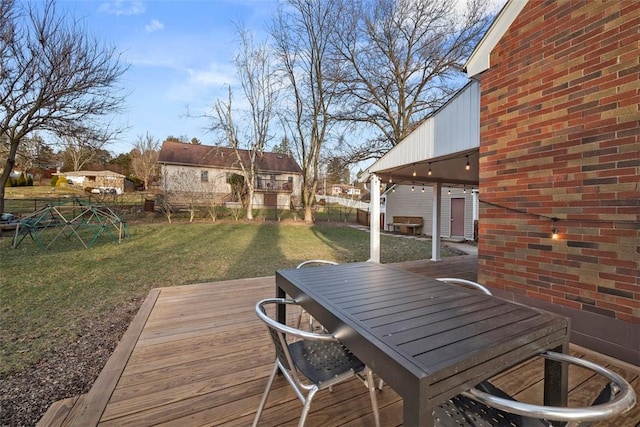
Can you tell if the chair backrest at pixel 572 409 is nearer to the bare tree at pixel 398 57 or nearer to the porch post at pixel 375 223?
the porch post at pixel 375 223

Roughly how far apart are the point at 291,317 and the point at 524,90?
11.4 ft

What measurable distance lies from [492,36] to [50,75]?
1215 centimetres

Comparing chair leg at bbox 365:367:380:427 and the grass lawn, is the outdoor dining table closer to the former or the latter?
chair leg at bbox 365:367:380:427

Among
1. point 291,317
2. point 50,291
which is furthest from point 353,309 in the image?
point 50,291

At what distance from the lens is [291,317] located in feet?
10.7

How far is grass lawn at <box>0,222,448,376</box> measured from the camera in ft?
10.3

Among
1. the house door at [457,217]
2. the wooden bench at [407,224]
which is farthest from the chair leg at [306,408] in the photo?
the wooden bench at [407,224]

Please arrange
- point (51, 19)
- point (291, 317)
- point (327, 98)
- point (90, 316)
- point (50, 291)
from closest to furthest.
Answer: point (291, 317) → point (90, 316) → point (50, 291) → point (51, 19) → point (327, 98)

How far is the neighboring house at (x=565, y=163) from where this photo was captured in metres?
2.25

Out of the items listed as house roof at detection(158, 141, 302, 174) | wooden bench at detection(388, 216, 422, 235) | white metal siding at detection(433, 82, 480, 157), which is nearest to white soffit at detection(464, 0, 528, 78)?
white metal siding at detection(433, 82, 480, 157)

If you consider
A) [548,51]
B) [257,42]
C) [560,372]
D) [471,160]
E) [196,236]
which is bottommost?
[196,236]

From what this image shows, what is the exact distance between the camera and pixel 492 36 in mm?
3217

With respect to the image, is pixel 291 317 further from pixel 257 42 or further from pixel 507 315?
pixel 257 42

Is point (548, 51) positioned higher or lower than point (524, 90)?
higher
